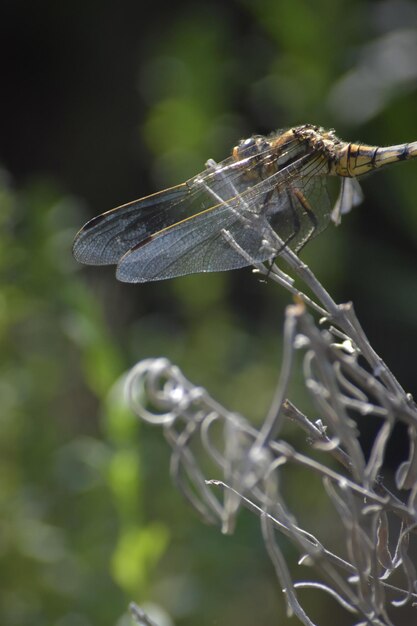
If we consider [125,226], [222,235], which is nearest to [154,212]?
[125,226]

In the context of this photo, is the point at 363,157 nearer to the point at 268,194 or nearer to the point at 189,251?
the point at 268,194

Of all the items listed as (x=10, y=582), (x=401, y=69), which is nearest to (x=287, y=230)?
(x=10, y=582)

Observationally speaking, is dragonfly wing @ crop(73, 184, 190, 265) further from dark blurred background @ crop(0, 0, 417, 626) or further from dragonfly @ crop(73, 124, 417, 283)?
dark blurred background @ crop(0, 0, 417, 626)

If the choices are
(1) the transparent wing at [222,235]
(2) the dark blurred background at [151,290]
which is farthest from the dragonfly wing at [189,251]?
(2) the dark blurred background at [151,290]

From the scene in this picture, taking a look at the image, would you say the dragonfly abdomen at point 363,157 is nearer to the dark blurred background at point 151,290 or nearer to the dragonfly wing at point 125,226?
the dragonfly wing at point 125,226

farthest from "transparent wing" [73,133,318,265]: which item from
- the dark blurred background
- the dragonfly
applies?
the dark blurred background

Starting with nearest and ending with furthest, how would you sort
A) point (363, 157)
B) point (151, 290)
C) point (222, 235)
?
point (222, 235)
point (363, 157)
point (151, 290)

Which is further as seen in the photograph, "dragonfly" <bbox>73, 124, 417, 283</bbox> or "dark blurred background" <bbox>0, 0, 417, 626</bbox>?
"dark blurred background" <bbox>0, 0, 417, 626</bbox>
